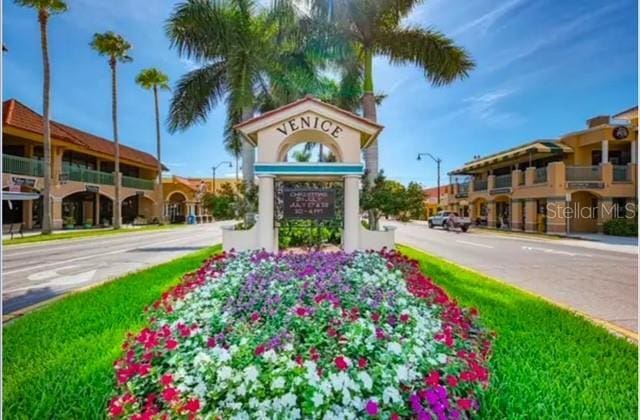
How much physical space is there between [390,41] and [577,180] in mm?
19915

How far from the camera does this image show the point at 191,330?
3535mm

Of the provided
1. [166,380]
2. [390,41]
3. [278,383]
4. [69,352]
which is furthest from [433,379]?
[390,41]

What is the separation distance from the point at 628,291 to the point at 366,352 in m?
8.66

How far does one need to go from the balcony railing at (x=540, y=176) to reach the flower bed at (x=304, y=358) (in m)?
28.8

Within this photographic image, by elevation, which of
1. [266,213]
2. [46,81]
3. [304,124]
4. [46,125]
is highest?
[46,81]

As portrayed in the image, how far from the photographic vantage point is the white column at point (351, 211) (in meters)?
10.2

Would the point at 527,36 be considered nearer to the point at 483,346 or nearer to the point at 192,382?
the point at 483,346

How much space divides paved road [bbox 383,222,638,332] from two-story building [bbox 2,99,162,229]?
19042 mm

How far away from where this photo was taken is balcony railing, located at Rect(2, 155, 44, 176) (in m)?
25.7

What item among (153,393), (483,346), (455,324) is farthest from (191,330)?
(483,346)

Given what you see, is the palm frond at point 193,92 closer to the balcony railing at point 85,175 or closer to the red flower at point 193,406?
the red flower at point 193,406

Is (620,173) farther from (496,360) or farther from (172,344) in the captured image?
(172,344)

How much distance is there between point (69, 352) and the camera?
4.55 metres

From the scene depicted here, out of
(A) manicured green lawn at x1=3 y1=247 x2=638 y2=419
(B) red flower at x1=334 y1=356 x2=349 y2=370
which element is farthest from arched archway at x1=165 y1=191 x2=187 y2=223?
(B) red flower at x1=334 y1=356 x2=349 y2=370
